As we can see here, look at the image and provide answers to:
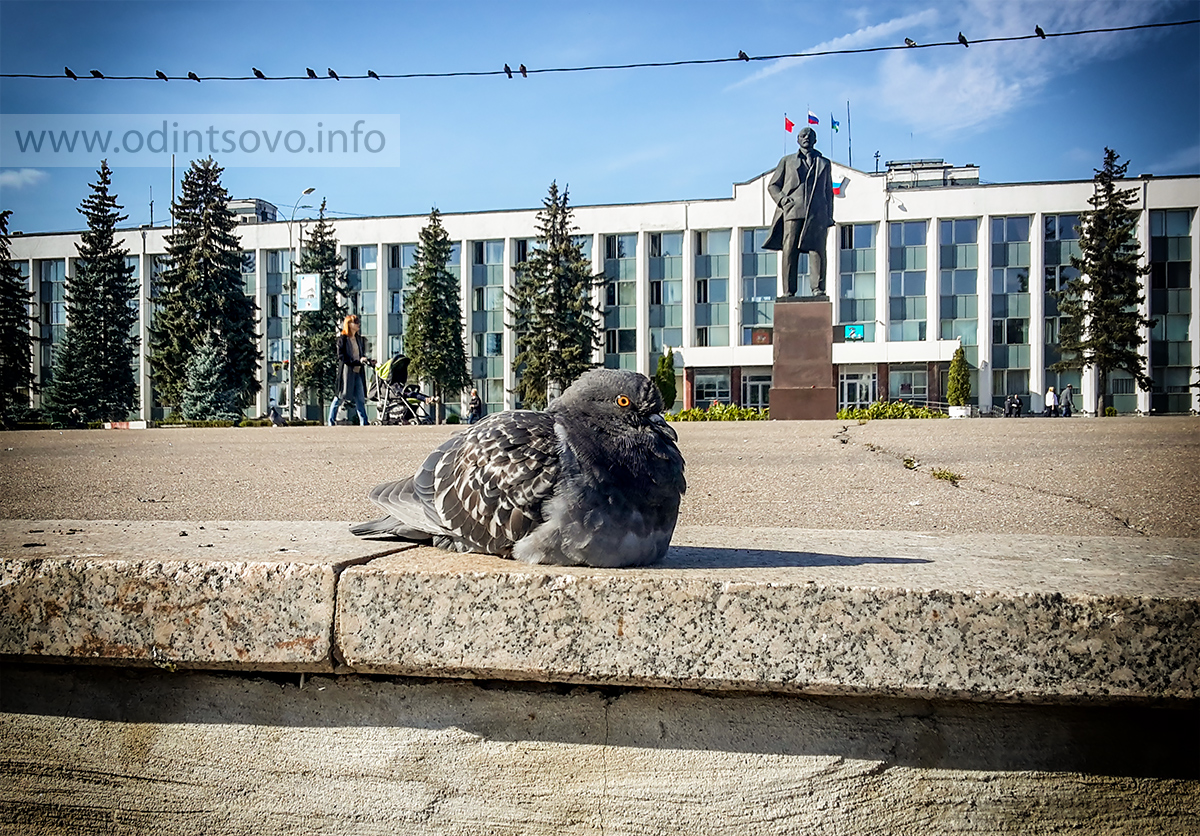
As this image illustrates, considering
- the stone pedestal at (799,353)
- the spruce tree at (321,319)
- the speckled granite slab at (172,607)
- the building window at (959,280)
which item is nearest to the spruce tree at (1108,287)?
the building window at (959,280)

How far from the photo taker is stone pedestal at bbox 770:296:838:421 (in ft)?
61.2

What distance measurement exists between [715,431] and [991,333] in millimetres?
40971

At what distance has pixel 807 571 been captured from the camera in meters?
2.01

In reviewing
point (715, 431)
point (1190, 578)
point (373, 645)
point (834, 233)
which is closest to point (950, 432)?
point (715, 431)

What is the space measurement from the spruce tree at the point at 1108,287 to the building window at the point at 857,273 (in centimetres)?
982

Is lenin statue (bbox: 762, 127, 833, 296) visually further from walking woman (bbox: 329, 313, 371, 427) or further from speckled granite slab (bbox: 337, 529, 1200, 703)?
speckled granite slab (bbox: 337, 529, 1200, 703)

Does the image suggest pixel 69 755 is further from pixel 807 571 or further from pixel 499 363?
pixel 499 363

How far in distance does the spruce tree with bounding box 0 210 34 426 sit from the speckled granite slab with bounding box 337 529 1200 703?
33.1m

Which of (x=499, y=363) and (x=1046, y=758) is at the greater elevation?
(x=499, y=363)

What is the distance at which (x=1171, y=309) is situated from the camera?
46531 mm

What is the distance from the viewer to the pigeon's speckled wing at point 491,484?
2084mm

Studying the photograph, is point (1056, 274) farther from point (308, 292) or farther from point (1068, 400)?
point (308, 292)

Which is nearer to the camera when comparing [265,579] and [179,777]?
[265,579]

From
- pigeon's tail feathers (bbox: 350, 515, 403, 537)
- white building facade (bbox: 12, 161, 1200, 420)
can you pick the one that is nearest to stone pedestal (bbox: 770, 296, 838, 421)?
pigeon's tail feathers (bbox: 350, 515, 403, 537)
